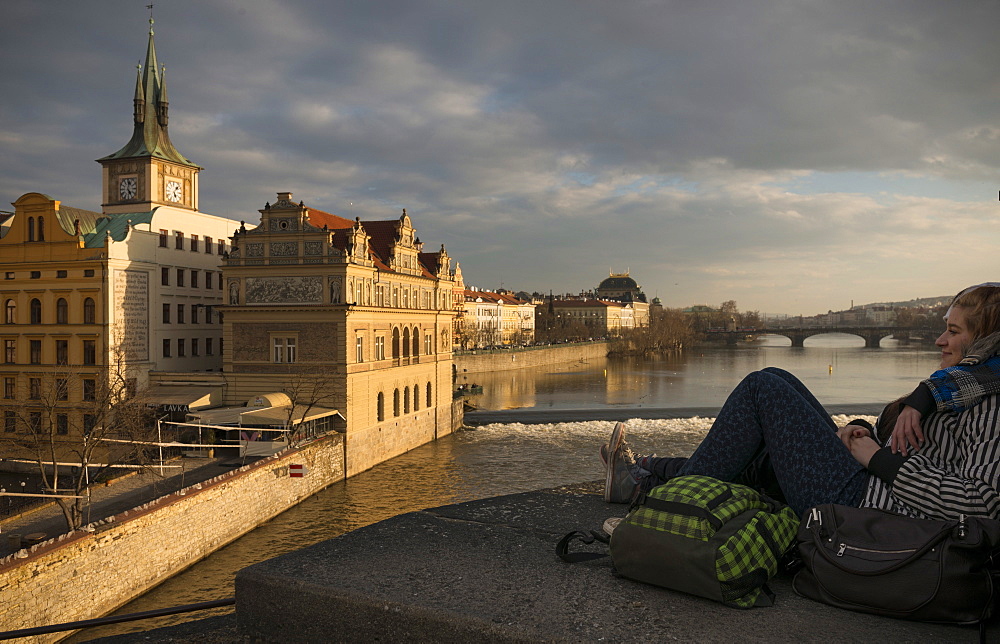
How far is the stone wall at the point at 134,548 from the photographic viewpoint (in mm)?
12664

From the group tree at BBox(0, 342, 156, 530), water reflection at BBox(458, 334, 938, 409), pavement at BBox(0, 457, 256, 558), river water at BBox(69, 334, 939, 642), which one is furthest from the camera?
water reflection at BBox(458, 334, 938, 409)

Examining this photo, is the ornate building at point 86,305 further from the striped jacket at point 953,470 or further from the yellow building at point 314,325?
the striped jacket at point 953,470

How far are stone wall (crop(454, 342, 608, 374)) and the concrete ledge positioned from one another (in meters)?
66.4

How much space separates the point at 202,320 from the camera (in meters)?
34.4

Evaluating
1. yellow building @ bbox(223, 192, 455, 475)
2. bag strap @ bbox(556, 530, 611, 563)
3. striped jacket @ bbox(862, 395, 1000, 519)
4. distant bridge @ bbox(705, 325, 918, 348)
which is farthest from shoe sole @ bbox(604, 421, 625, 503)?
distant bridge @ bbox(705, 325, 918, 348)

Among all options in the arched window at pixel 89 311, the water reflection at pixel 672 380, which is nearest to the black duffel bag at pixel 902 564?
the arched window at pixel 89 311

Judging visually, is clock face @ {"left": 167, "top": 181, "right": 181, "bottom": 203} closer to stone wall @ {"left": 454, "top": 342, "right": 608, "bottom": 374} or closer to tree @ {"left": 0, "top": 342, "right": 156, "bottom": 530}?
tree @ {"left": 0, "top": 342, "right": 156, "bottom": 530}

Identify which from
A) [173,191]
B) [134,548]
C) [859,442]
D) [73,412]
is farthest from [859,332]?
[859,442]

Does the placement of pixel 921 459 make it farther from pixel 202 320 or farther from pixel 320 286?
pixel 202 320

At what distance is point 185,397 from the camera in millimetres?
27953

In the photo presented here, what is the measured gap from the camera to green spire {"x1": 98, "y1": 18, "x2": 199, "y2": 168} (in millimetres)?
39719

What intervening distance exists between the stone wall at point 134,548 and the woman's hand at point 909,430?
13778mm

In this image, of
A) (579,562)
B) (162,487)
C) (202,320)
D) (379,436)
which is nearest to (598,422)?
(379,436)

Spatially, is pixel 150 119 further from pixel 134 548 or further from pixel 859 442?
pixel 859 442
